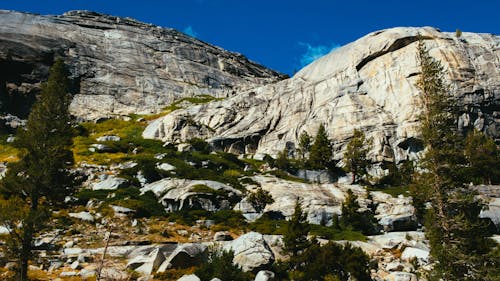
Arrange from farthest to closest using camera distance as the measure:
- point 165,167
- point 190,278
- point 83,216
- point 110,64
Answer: point 110,64 → point 165,167 → point 83,216 → point 190,278

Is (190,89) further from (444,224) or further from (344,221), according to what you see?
(444,224)

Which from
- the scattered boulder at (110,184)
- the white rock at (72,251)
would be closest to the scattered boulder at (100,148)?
the scattered boulder at (110,184)

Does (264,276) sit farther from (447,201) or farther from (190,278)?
(447,201)

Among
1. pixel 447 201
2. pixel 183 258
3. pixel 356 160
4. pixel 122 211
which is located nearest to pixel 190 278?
pixel 183 258

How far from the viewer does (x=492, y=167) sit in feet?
156

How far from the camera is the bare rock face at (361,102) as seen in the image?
193 ft

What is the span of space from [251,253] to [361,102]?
44431 millimetres

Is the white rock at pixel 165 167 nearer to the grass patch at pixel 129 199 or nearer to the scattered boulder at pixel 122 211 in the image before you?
the grass patch at pixel 129 199

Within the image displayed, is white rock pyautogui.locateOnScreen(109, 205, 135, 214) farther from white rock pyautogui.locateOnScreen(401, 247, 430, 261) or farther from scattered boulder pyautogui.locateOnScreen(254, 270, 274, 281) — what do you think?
white rock pyautogui.locateOnScreen(401, 247, 430, 261)

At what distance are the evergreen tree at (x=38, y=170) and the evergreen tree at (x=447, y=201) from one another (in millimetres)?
19309

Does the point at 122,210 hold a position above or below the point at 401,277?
above

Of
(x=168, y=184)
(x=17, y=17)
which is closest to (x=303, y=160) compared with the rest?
(x=168, y=184)

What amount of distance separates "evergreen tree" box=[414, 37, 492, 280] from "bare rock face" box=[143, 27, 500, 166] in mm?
31015

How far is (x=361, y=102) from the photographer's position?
210ft
